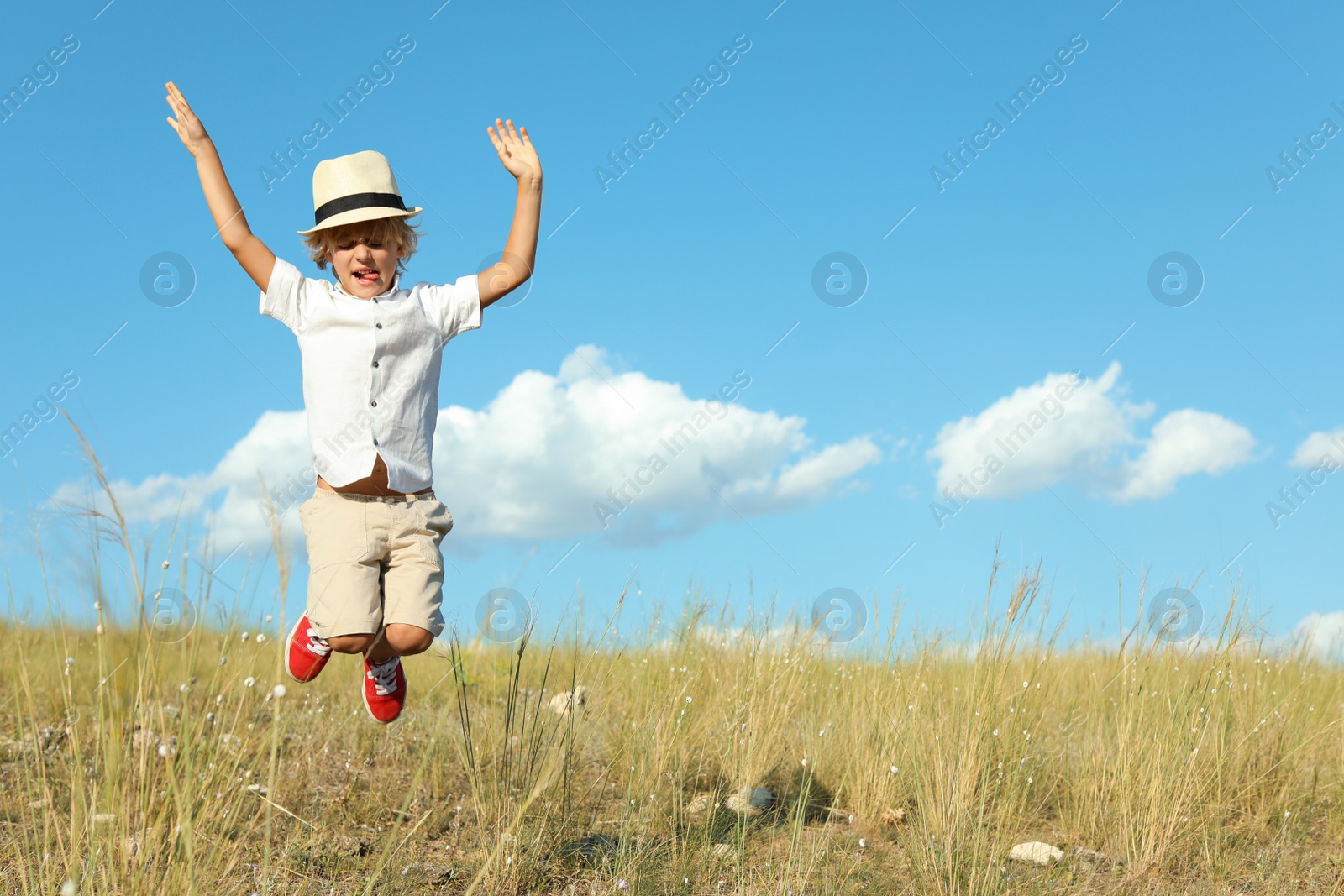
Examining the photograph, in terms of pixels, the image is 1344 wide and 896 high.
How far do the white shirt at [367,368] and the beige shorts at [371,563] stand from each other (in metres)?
0.12

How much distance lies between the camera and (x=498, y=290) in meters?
4.25

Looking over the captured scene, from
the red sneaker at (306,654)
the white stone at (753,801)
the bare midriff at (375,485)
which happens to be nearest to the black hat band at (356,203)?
the bare midriff at (375,485)

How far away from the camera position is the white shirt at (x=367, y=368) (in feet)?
13.3

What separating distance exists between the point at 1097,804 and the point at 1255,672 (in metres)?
2.14

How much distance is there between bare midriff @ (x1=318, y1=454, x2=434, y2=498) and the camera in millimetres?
4047

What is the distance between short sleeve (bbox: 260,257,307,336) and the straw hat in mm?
206

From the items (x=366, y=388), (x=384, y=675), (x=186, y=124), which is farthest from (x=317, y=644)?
(x=186, y=124)

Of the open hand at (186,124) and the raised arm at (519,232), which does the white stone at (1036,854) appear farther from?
the open hand at (186,124)

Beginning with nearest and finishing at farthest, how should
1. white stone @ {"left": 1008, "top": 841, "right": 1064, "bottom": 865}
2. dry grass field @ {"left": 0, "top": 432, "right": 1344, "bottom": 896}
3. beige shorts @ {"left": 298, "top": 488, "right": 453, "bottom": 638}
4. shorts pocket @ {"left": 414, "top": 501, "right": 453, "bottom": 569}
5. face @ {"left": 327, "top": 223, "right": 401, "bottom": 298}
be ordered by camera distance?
dry grass field @ {"left": 0, "top": 432, "right": 1344, "bottom": 896} → beige shorts @ {"left": 298, "top": 488, "right": 453, "bottom": 638} → shorts pocket @ {"left": 414, "top": 501, "right": 453, "bottom": 569} → face @ {"left": 327, "top": 223, "right": 401, "bottom": 298} → white stone @ {"left": 1008, "top": 841, "right": 1064, "bottom": 865}

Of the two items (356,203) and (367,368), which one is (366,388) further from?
(356,203)

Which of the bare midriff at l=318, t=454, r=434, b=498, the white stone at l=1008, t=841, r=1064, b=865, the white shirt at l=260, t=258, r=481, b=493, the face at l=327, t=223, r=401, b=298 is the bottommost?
the white stone at l=1008, t=841, r=1064, b=865

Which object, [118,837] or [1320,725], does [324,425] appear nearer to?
[118,837]

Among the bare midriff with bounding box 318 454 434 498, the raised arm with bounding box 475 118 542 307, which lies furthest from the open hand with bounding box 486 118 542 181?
the bare midriff with bounding box 318 454 434 498

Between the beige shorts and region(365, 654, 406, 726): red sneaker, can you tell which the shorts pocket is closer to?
the beige shorts
